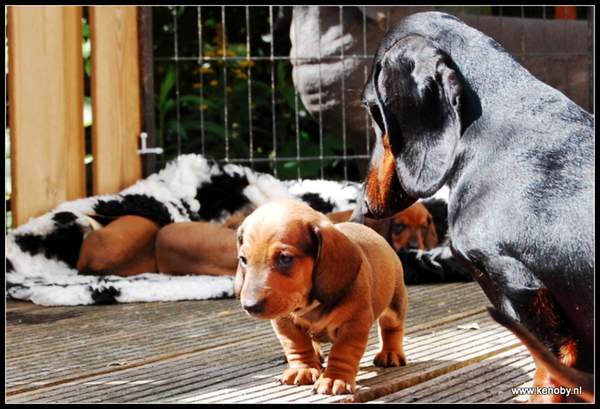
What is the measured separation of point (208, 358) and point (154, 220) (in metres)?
1.98

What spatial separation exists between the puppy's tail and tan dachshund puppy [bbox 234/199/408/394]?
0.66m

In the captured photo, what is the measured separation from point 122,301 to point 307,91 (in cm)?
227

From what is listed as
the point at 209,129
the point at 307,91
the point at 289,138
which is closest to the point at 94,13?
the point at 307,91

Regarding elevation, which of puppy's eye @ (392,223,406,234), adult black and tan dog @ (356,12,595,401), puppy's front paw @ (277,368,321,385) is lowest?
puppy's eye @ (392,223,406,234)

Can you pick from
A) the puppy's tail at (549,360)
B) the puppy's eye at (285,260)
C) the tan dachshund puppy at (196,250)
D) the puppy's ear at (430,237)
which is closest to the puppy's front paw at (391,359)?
the puppy's eye at (285,260)

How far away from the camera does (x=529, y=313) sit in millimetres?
1594

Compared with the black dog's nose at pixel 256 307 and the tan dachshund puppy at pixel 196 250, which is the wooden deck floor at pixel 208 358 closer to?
the black dog's nose at pixel 256 307

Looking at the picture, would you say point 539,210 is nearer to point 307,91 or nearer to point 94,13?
point 94,13

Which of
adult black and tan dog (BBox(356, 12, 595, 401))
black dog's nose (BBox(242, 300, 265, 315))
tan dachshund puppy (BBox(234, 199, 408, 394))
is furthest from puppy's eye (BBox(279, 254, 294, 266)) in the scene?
adult black and tan dog (BBox(356, 12, 595, 401))

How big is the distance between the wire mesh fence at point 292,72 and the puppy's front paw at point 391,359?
99.7 inches

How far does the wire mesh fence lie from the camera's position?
203 inches

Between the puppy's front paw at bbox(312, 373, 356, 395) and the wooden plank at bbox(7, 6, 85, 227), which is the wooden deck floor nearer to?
the puppy's front paw at bbox(312, 373, 356, 395)

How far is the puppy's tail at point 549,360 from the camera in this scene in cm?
138
